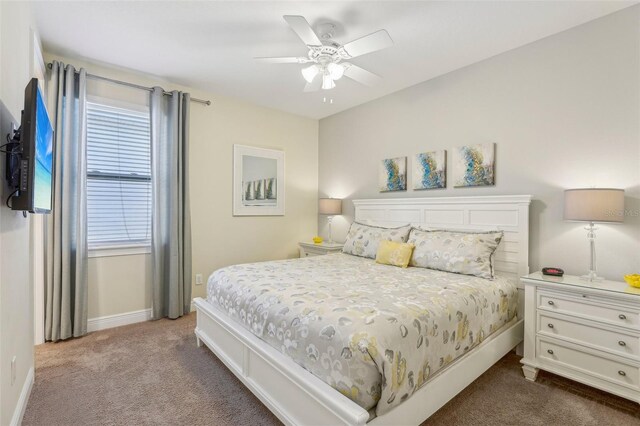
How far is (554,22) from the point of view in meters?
2.44

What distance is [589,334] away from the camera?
81.3 inches

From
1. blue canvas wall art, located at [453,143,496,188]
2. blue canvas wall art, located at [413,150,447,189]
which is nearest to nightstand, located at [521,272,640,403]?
blue canvas wall art, located at [453,143,496,188]

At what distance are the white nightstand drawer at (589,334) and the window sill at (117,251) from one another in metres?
3.79

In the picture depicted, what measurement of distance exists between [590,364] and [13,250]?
11.8 ft

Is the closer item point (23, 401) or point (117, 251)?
point (23, 401)

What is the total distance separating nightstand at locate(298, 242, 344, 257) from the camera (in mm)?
4156

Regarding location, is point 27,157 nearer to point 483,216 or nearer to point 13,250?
point 13,250

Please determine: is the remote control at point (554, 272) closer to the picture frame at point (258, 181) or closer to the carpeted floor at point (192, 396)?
the carpeted floor at point (192, 396)

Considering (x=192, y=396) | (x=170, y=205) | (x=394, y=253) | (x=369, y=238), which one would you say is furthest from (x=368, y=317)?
(x=170, y=205)

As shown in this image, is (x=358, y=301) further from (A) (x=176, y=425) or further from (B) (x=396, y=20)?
(B) (x=396, y=20)

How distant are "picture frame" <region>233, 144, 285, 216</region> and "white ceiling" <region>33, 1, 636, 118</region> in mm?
1116

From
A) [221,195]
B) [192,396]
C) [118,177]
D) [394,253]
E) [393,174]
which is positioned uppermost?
[393,174]

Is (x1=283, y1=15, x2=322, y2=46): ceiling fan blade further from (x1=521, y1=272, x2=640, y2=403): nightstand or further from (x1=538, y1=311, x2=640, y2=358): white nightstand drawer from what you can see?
(x1=538, y1=311, x2=640, y2=358): white nightstand drawer

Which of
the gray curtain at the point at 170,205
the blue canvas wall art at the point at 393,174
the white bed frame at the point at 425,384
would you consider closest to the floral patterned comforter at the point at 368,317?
the white bed frame at the point at 425,384
